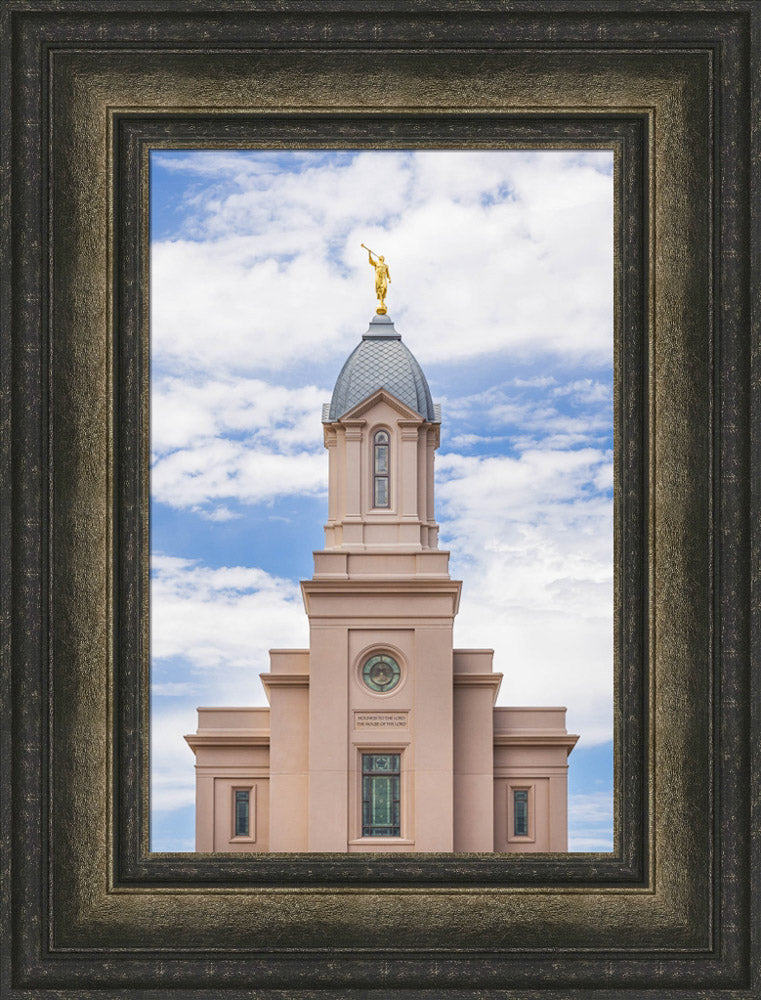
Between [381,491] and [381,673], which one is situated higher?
[381,491]

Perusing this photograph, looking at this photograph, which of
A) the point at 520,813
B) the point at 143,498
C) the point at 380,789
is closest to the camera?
the point at 143,498

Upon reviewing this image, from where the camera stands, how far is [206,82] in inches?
218

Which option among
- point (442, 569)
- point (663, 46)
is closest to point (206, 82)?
point (663, 46)

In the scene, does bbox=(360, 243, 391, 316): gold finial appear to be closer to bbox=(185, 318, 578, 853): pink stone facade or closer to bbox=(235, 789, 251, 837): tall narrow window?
bbox=(185, 318, 578, 853): pink stone facade

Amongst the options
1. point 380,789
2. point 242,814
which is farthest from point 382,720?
point 242,814

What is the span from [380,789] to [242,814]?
3462 mm

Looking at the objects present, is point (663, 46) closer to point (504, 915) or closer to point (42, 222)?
point (42, 222)

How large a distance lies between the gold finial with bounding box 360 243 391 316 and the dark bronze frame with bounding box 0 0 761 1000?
2581 mm

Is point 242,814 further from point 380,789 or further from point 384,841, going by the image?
point 380,789

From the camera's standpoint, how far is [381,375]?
11.5 metres

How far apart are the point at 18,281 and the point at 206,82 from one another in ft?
3.84

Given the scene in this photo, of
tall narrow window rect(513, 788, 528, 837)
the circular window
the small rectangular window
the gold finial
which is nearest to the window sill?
tall narrow window rect(513, 788, 528, 837)

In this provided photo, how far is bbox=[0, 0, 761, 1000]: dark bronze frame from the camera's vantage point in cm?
529

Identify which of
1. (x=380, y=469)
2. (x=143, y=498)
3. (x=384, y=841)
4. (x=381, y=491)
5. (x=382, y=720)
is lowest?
(x=384, y=841)
